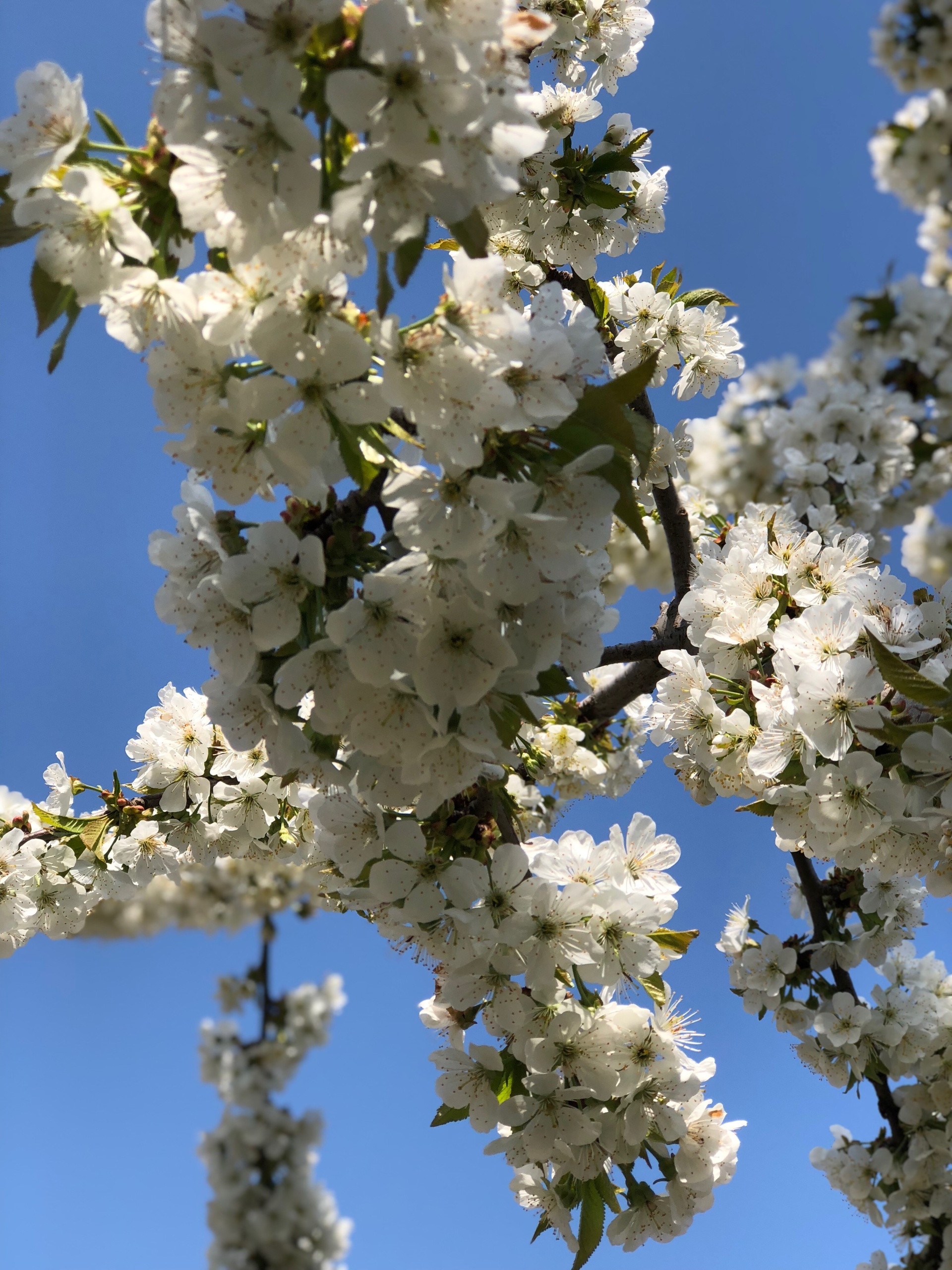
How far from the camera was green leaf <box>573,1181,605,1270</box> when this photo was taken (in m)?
1.66

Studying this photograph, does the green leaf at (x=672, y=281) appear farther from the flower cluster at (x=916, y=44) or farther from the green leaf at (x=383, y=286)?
the flower cluster at (x=916, y=44)

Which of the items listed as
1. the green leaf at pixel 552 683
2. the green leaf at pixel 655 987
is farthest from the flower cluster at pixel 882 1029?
the green leaf at pixel 552 683

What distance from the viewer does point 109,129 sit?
112 cm

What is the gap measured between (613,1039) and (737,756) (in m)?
0.58

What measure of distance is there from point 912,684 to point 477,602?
0.68m

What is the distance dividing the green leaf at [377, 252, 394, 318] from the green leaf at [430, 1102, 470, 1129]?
1499mm

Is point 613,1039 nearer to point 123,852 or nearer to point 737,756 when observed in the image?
point 737,756

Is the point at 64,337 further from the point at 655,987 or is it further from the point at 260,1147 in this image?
the point at 260,1147

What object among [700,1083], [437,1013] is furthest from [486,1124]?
[700,1083]

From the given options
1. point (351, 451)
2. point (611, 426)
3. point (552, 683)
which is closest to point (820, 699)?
point (552, 683)

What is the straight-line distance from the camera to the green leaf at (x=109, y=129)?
1.11m

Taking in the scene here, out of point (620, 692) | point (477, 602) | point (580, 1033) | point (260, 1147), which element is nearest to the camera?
point (477, 602)

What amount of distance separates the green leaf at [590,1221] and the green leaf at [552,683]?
42.4 inches

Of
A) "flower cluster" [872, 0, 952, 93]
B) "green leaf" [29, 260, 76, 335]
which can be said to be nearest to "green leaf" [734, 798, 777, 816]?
"green leaf" [29, 260, 76, 335]
